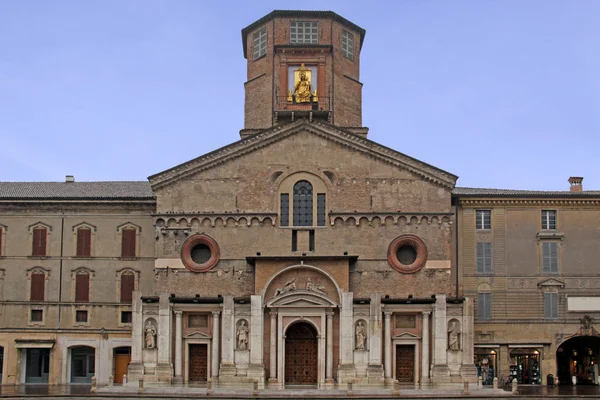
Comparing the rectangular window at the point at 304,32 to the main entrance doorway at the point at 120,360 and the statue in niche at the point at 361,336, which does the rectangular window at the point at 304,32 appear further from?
the main entrance doorway at the point at 120,360

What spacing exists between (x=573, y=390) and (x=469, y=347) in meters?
6.35

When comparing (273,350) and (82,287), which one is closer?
(273,350)

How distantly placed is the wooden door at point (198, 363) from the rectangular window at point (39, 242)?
12.9 metres

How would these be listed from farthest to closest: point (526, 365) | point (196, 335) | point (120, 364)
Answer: point (120, 364)
point (526, 365)
point (196, 335)

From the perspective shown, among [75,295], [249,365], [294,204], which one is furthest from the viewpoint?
[75,295]

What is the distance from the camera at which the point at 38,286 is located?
56.4 m

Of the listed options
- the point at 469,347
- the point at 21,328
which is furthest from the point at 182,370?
the point at 469,347

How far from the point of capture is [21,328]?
5591cm

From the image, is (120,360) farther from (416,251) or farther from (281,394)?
(416,251)

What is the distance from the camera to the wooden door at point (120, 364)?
183ft

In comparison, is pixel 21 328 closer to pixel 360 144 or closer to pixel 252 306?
pixel 252 306

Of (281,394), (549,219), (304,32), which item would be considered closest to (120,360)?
(281,394)

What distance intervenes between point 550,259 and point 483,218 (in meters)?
4.79

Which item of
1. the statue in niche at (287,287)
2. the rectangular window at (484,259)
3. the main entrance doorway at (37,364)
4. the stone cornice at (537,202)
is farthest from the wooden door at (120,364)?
the stone cornice at (537,202)
